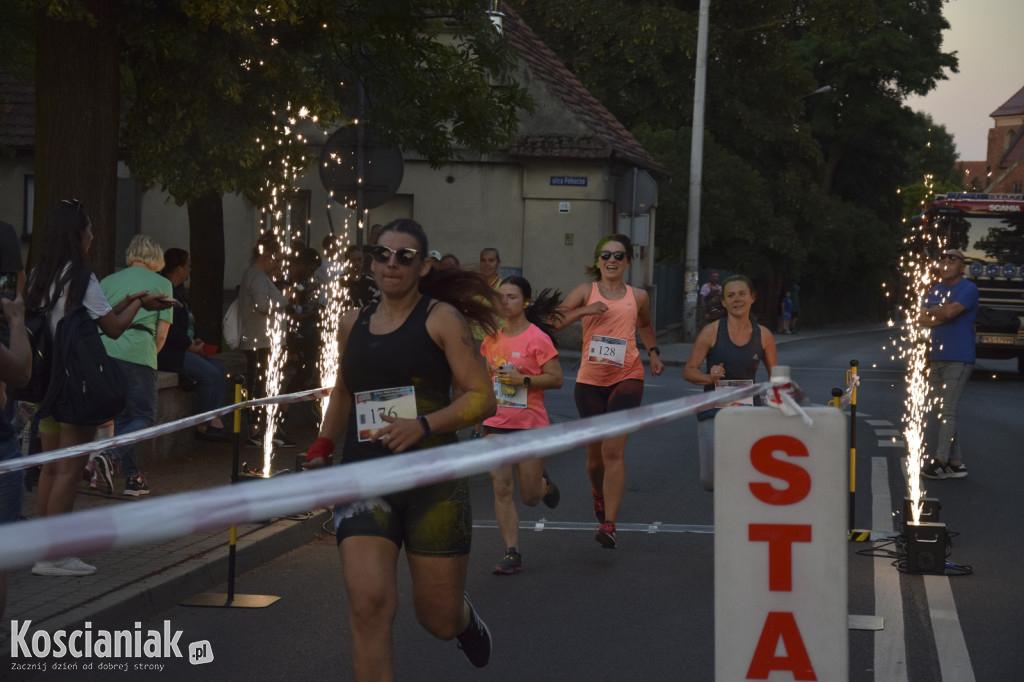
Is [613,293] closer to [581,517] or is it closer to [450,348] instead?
[581,517]

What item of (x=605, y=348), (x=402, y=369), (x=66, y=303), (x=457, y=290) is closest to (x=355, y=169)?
(x=605, y=348)

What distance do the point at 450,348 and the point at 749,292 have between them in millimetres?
4098

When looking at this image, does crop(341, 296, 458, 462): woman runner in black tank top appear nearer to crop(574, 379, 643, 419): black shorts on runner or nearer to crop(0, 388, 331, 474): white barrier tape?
crop(0, 388, 331, 474): white barrier tape

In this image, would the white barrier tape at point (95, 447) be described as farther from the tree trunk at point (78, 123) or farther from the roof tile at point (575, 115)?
the roof tile at point (575, 115)

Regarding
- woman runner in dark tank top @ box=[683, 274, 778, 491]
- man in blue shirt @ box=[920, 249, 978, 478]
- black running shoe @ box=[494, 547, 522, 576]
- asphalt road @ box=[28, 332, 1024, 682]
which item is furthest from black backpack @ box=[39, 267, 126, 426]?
man in blue shirt @ box=[920, 249, 978, 478]

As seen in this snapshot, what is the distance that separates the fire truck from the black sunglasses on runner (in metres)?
21.3

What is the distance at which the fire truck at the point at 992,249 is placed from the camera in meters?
24.8

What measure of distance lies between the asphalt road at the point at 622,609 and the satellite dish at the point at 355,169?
331 centimetres

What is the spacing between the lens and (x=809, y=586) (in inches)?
154

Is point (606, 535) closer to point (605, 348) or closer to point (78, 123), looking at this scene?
point (605, 348)

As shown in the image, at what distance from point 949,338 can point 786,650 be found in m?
9.01

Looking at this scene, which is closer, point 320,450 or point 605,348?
point 320,450

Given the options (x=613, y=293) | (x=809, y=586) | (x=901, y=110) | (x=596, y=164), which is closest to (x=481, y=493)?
(x=613, y=293)

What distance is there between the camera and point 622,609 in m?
7.17
